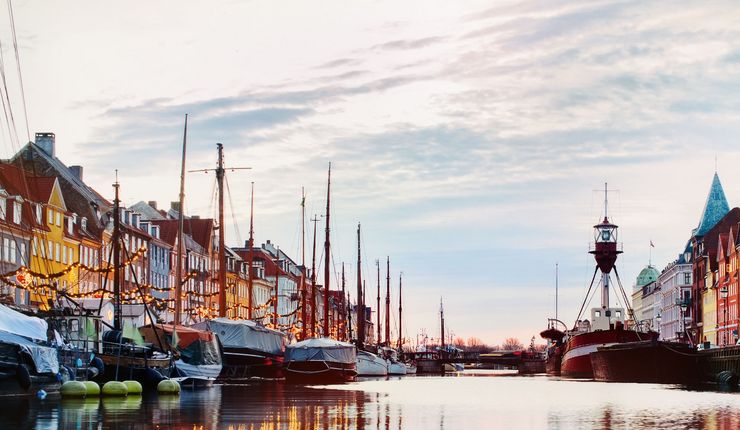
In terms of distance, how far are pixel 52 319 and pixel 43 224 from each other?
42.6m

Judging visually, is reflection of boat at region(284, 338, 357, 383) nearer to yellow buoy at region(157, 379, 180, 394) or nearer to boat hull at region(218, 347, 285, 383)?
boat hull at region(218, 347, 285, 383)

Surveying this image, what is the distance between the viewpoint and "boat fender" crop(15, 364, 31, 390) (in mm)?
47438

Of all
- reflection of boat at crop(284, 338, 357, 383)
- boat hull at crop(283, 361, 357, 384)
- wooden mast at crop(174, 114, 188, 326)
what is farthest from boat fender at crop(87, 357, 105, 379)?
reflection of boat at crop(284, 338, 357, 383)

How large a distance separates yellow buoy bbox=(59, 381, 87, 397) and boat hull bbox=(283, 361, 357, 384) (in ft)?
139

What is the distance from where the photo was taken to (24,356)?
156 feet

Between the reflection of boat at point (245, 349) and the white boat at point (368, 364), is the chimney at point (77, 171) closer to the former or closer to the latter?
the white boat at point (368, 364)

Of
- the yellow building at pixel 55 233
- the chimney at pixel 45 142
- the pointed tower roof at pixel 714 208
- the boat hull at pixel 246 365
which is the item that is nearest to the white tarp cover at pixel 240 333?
the boat hull at pixel 246 365

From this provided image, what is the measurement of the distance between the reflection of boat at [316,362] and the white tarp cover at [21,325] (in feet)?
140

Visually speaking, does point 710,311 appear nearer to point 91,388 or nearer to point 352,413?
point 91,388

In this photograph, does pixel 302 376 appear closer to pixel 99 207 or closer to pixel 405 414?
pixel 99 207

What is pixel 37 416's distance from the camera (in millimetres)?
35906

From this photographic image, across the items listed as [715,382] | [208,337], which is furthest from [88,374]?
[715,382]

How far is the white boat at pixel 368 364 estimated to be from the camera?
404 ft

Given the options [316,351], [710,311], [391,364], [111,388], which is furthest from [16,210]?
[710,311]
